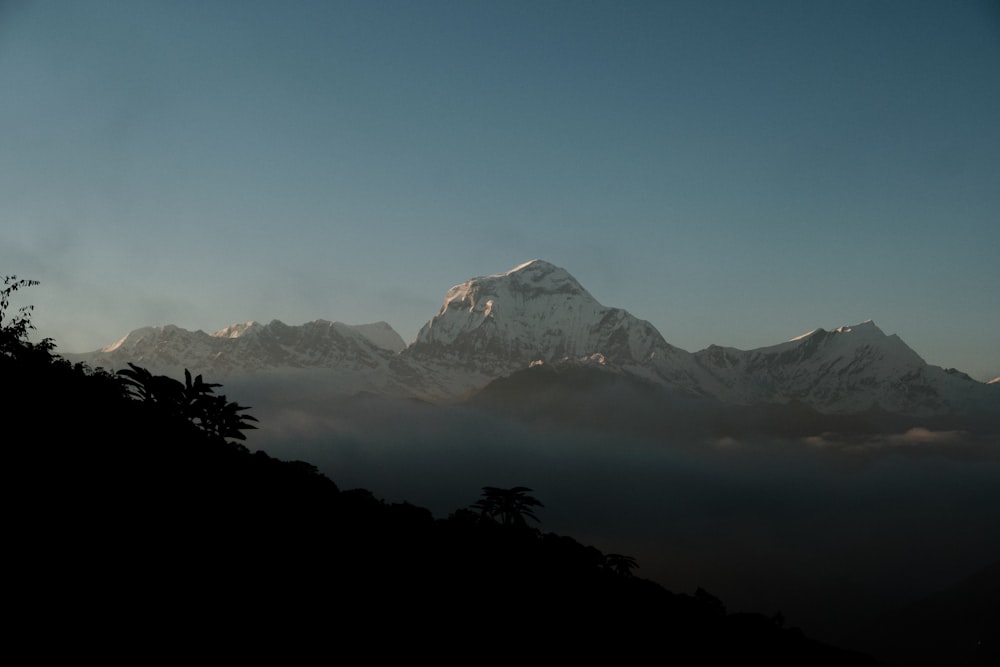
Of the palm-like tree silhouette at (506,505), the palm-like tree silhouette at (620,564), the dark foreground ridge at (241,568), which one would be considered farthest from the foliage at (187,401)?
the palm-like tree silhouette at (620,564)

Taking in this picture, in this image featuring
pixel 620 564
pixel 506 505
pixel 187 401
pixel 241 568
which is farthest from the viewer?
pixel 620 564

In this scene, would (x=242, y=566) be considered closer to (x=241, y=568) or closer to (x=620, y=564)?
(x=241, y=568)

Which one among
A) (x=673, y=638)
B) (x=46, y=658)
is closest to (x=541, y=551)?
(x=673, y=638)

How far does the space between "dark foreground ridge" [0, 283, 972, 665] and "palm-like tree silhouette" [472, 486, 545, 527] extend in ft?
18.2

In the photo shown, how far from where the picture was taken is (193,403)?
143 ft

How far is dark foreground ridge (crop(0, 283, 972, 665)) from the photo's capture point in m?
17.5

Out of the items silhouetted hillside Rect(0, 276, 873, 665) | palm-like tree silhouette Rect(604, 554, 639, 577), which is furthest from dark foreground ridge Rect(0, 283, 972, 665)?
palm-like tree silhouette Rect(604, 554, 639, 577)

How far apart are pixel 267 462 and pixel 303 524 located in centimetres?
1670

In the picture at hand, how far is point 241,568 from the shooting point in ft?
69.3

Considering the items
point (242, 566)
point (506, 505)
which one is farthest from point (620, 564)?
point (242, 566)

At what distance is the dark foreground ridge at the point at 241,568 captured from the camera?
17.5 meters

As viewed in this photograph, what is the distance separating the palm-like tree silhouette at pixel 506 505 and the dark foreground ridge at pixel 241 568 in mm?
5535

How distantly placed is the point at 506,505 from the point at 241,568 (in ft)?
91.9

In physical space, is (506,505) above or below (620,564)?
above
